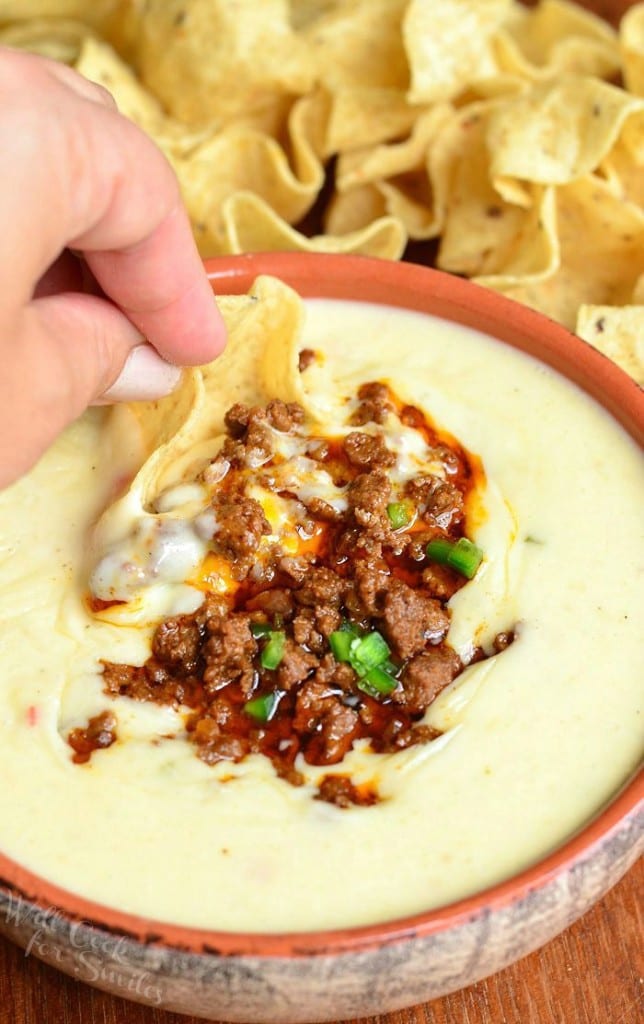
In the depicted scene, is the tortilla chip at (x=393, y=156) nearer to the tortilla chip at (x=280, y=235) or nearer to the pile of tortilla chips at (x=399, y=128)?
the pile of tortilla chips at (x=399, y=128)

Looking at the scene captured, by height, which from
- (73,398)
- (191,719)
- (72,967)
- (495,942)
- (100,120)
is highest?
(100,120)

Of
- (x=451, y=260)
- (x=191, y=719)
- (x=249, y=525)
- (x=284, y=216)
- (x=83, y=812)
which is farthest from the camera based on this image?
(x=284, y=216)

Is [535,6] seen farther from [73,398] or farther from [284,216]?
[73,398]

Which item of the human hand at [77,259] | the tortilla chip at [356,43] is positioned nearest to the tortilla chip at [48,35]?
the tortilla chip at [356,43]

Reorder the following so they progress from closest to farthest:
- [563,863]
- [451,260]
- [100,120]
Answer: [100,120], [563,863], [451,260]

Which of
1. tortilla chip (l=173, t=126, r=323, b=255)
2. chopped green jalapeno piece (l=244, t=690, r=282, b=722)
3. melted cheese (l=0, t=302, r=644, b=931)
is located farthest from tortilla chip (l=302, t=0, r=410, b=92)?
chopped green jalapeno piece (l=244, t=690, r=282, b=722)

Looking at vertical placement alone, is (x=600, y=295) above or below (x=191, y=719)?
above

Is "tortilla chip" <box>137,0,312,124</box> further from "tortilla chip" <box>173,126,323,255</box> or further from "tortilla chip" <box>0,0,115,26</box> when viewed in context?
"tortilla chip" <box>0,0,115,26</box>

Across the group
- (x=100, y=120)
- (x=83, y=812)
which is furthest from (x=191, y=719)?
(x=100, y=120)
